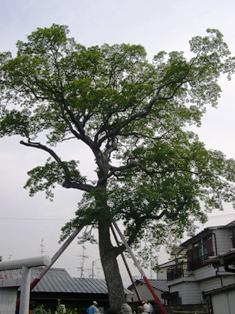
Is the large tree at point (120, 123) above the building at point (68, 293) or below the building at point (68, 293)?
above

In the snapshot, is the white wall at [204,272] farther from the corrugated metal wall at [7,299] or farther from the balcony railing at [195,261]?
the corrugated metal wall at [7,299]

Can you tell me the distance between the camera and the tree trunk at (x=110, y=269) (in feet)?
55.0

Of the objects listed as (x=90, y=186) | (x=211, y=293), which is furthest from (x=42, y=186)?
(x=211, y=293)

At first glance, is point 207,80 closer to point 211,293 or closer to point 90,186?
point 90,186

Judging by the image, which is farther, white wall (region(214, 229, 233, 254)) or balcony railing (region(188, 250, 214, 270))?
balcony railing (region(188, 250, 214, 270))

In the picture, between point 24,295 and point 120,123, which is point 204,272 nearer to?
point 120,123

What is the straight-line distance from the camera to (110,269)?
1705 cm

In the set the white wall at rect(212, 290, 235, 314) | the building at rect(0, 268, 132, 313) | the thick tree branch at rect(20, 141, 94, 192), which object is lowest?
the white wall at rect(212, 290, 235, 314)

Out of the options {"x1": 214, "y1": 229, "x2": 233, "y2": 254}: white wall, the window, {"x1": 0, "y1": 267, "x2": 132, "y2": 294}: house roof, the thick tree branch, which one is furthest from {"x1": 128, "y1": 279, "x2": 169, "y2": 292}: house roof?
the thick tree branch

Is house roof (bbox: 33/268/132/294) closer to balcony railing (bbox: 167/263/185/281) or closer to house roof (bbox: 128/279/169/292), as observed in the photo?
balcony railing (bbox: 167/263/185/281)

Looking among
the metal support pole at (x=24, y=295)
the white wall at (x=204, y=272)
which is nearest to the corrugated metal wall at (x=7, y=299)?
the metal support pole at (x=24, y=295)

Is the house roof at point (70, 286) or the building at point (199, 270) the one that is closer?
the house roof at point (70, 286)

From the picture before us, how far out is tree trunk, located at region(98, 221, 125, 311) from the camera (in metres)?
16.8

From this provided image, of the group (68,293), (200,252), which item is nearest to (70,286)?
(68,293)
